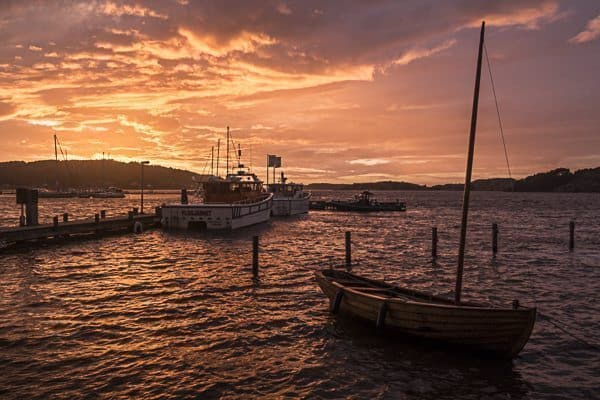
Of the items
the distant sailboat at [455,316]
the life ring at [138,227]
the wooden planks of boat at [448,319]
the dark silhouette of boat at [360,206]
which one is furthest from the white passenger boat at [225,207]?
the dark silhouette of boat at [360,206]

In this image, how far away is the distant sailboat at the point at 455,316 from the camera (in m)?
9.43

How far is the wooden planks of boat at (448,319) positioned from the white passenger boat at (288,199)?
4899 cm

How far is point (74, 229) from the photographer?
30594 millimetres

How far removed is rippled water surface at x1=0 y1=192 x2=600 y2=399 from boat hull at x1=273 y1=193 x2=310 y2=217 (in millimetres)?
37654

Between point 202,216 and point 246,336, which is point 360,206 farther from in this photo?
point 246,336

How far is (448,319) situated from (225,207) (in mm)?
29214

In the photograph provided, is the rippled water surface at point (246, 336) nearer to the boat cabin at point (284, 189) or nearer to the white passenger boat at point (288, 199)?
the white passenger boat at point (288, 199)

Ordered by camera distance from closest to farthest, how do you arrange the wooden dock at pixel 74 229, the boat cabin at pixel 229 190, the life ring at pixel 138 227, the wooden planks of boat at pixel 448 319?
the wooden planks of boat at pixel 448 319 < the wooden dock at pixel 74 229 < the life ring at pixel 138 227 < the boat cabin at pixel 229 190

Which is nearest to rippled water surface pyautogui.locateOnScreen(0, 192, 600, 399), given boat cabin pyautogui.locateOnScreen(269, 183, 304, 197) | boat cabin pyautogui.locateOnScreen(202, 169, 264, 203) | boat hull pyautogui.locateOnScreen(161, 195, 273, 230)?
boat hull pyautogui.locateOnScreen(161, 195, 273, 230)

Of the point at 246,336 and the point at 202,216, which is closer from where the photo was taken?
the point at 246,336

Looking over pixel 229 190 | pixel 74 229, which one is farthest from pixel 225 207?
pixel 74 229

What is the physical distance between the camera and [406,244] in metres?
33.2

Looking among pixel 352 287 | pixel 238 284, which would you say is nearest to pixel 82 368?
pixel 352 287

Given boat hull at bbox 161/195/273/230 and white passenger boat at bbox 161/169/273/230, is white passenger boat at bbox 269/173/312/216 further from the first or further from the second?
boat hull at bbox 161/195/273/230
